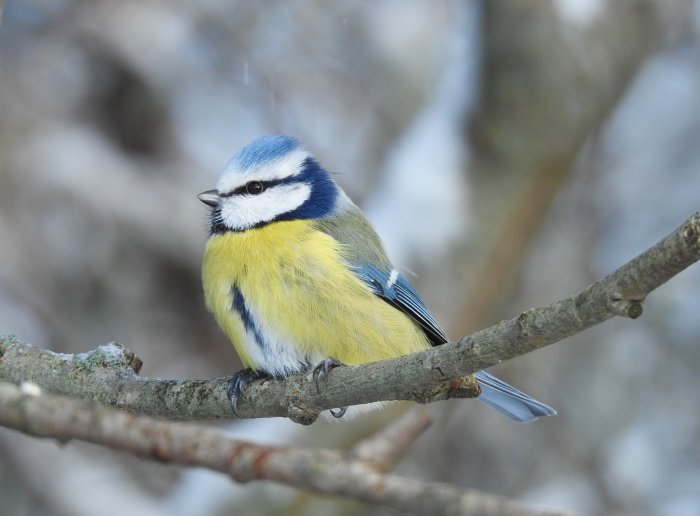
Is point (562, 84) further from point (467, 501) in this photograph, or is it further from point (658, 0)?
point (467, 501)

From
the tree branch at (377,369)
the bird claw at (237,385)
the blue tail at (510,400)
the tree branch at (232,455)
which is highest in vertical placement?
the blue tail at (510,400)

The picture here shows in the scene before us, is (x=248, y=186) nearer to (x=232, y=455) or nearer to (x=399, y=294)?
(x=399, y=294)

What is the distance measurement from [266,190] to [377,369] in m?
1.13

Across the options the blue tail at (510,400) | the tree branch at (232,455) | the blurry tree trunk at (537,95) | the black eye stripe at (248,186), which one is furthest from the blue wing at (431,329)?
the blurry tree trunk at (537,95)

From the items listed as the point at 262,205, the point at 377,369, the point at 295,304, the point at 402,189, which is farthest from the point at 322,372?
the point at 402,189

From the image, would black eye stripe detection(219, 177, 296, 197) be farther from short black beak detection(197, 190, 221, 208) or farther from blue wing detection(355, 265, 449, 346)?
blue wing detection(355, 265, 449, 346)

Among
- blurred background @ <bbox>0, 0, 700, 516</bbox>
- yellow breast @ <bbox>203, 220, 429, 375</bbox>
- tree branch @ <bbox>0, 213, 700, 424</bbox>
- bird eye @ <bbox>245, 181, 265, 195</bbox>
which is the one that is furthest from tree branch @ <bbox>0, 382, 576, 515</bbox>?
blurred background @ <bbox>0, 0, 700, 516</bbox>

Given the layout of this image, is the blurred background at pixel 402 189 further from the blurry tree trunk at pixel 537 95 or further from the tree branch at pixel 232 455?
the tree branch at pixel 232 455

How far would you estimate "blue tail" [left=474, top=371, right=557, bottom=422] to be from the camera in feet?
8.89

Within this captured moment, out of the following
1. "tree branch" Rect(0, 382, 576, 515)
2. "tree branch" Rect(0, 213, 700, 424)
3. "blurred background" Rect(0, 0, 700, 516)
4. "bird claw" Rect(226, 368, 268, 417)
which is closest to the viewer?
"tree branch" Rect(0, 213, 700, 424)

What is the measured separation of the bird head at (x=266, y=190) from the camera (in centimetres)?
276

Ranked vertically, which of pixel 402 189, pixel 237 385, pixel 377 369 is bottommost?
pixel 377 369

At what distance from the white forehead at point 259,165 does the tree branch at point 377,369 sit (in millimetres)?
717

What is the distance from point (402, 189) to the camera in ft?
13.5
